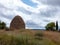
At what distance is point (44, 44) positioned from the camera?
28172 millimetres

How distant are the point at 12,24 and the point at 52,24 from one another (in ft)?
48.2

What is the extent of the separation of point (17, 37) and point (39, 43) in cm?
213

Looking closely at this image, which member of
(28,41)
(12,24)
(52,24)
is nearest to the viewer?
(28,41)

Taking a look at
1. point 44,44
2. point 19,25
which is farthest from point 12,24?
point 44,44

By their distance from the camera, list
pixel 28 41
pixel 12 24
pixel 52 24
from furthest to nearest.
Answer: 1. pixel 52 24
2. pixel 12 24
3. pixel 28 41

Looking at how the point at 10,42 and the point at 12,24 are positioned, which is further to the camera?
the point at 12,24

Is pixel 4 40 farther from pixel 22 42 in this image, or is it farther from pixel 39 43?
pixel 39 43

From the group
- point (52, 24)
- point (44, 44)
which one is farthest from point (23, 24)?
point (44, 44)

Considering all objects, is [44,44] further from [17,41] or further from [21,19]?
[21,19]

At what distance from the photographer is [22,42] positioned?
26.6m

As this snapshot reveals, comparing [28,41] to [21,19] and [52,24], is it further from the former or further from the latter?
[52,24]

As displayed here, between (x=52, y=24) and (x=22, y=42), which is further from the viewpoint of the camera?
(x=52, y=24)

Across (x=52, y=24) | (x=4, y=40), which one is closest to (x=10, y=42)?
(x=4, y=40)

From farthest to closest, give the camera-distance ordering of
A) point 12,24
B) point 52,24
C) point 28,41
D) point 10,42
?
point 52,24
point 12,24
point 28,41
point 10,42
